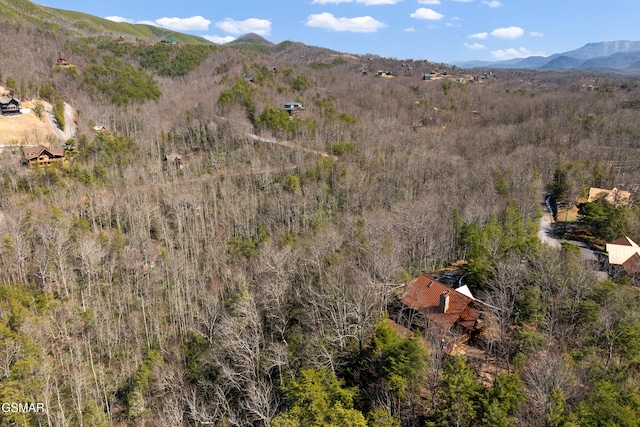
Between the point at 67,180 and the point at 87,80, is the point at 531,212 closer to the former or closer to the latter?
the point at 67,180

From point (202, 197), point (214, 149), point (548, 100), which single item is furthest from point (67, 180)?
point (548, 100)

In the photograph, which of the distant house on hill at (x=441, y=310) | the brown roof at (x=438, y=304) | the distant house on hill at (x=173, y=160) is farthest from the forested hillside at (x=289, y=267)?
the brown roof at (x=438, y=304)

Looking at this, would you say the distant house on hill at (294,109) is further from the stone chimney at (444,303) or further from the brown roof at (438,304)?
the stone chimney at (444,303)

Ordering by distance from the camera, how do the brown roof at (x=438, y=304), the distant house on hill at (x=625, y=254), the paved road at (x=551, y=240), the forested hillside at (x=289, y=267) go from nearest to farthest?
1. the forested hillside at (x=289, y=267)
2. the brown roof at (x=438, y=304)
3. the distant house on hill at (x=625, y=254)
4. the paved road at (x=551, y=240)

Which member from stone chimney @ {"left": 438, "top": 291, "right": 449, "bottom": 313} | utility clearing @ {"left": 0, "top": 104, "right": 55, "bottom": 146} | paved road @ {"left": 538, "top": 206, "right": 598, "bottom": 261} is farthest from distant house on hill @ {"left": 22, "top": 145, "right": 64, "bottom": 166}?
paved road @ {"left": 538, "top": 206, "right": 598, "bottom": 261}

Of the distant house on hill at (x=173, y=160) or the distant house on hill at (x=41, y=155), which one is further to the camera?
the distant house on hill at (x=173, y=160)

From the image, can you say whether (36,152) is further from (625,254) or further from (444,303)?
(625,254)

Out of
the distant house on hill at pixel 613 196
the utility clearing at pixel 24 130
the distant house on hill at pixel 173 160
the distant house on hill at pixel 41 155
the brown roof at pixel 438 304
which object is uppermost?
the utility clearing at pixel 24 130
